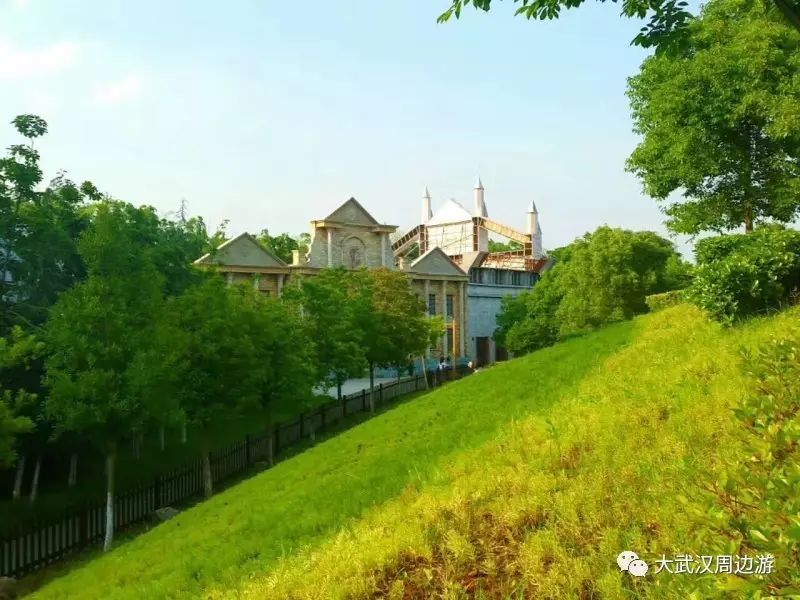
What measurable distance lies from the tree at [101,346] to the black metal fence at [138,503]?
795 millimetres

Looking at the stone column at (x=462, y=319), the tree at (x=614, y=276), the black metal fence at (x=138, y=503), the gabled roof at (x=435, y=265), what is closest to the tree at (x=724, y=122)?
the tree at (x=614, y=276)

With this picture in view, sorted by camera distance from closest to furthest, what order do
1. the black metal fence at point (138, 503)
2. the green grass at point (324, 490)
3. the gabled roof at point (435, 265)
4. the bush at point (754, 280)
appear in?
the green grass at point (324, 490)
the bush at point (754, 280)
the black metal fence at point (138, 503)
the gabled roof at point (435, 265)

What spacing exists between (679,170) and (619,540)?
16.1 metres

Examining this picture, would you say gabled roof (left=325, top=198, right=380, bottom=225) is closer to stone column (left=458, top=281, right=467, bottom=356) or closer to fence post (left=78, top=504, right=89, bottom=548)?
stone column (left=458, top=281, right=467, bottom=356)

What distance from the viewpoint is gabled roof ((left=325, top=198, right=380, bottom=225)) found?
4494 cm

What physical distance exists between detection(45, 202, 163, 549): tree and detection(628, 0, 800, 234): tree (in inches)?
575

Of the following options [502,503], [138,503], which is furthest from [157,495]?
[502,503]

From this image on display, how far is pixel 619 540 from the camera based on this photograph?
5.11 m

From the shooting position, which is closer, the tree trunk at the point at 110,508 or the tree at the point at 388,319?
the tree trunk at the point at 110,508

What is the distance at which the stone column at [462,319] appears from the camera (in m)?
53.7

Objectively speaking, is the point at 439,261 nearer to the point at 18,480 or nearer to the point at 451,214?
the point at 451,214

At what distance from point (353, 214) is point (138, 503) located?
31474mm

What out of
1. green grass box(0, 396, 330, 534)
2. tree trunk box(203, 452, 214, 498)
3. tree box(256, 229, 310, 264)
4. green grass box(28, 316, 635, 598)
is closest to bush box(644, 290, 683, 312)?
green grass box(28, 316, 635, 598)

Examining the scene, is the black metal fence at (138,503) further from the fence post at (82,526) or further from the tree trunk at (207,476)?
the tree trunk at (207,476)
